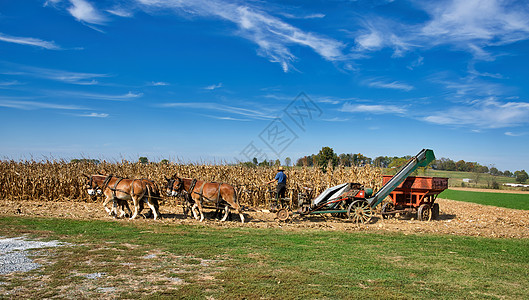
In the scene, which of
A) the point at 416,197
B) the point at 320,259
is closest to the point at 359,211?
the point at 416,197

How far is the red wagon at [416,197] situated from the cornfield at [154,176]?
359 centimetres

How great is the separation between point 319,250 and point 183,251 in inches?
139

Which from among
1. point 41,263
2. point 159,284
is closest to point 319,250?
Answer: point 159,284

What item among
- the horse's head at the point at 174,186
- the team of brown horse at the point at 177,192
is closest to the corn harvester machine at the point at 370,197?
the team of brown horse at the point at 177,192

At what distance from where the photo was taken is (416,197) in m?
15.8

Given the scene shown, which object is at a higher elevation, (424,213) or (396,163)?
(396,163)

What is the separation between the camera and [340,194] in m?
14.4

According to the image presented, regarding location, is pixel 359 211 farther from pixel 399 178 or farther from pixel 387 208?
pixel 387 208

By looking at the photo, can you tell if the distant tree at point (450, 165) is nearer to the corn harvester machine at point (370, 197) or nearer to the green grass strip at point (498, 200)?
the green grass strip at point (498, 200)

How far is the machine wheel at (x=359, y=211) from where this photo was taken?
14.3m

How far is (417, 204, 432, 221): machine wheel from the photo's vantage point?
15.4 metres

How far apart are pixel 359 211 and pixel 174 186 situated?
300 inches

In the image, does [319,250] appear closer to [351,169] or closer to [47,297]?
[47,297]

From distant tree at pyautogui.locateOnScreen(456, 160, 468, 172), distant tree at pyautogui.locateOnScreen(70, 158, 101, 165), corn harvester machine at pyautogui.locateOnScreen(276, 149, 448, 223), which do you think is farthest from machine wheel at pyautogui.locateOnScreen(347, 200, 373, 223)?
distant tree at pyautogui.locateOnScreen(456, 160, 468, 172)
